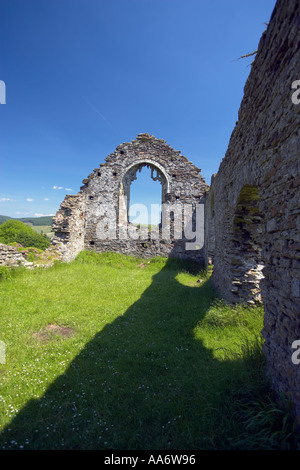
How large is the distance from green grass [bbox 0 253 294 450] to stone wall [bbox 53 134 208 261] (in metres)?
6.24

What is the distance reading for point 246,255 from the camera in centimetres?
493

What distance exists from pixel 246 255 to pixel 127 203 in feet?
30.2

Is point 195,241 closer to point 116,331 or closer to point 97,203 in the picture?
point 97,203

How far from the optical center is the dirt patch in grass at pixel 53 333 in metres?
4.03

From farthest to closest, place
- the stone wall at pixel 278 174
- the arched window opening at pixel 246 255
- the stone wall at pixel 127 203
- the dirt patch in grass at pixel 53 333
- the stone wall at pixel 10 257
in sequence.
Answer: the stone wall at pixel 127 203 < the stone wall at pixel 10 257 < the arched window opening at pixel 246 255 < the dirt patch in grass at pixel 53 333 < the stone wall at pixel 278 174

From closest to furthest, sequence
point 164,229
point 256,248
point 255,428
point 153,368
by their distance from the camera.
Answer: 1. point 255,428
2. point 153,368
3. point 256,248
4. point 164,229

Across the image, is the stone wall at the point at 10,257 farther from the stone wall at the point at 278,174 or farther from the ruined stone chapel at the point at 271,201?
the stone wall at the point at 278,174

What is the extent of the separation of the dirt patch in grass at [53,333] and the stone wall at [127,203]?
760 cm

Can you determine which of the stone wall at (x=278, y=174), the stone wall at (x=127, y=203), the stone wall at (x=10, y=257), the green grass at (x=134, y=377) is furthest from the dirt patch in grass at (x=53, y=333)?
the stone wall at (x=127, y=203)

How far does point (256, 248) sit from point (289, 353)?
10.5 feet

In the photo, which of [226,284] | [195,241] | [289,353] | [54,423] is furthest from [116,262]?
[289,353]

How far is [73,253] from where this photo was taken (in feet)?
36.9

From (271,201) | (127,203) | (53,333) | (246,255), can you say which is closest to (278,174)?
(271,201)

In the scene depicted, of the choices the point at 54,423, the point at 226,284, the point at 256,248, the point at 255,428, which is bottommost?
the point at 54,423
